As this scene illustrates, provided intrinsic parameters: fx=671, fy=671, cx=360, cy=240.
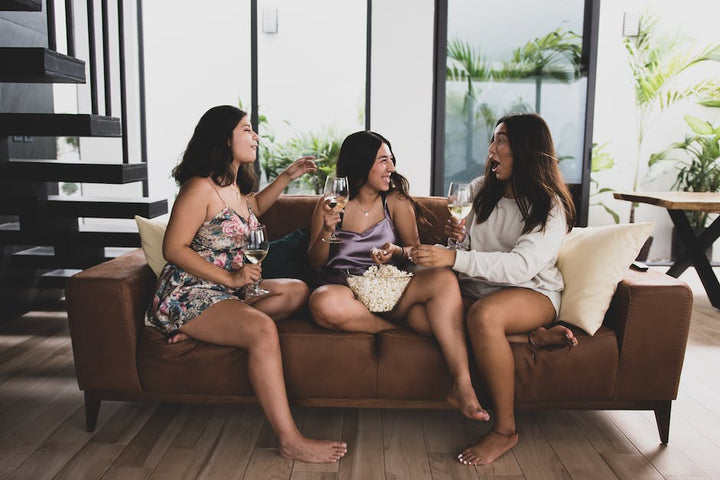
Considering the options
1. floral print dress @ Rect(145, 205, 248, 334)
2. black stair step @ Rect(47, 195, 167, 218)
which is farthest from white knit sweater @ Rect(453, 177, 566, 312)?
black stair step @ Rect(47, 195, 167, 218)

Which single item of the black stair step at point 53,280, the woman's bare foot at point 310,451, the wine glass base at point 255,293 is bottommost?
the woman's bare foot at point 310,451

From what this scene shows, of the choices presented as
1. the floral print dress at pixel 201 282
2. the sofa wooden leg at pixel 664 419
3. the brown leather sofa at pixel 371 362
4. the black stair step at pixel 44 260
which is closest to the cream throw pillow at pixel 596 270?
the brown leather sofa at pixel 371 362

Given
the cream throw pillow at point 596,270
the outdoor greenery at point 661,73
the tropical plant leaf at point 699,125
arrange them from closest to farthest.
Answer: the cream throw pillow at point 596,270
the outdoor greenery at point 661,73
the tropical plant leaf at point 699,125

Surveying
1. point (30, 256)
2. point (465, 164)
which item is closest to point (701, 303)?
point (465, 164)

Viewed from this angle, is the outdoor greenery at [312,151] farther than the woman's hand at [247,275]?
Yes

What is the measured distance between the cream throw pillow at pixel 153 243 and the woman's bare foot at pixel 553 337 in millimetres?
1440

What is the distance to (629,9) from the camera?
557 cm

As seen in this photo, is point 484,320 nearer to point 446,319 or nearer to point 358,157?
point 446,319

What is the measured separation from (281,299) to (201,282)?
1.00ft

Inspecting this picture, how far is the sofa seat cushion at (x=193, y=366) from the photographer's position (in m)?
2.40

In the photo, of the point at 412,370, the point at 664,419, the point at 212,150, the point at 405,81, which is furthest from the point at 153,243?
the point at 405,81

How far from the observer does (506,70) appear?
506 cm

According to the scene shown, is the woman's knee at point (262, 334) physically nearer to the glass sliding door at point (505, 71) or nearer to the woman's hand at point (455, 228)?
the woman's hand at point (455, 228)

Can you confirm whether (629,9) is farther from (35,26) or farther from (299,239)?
(35,26)
